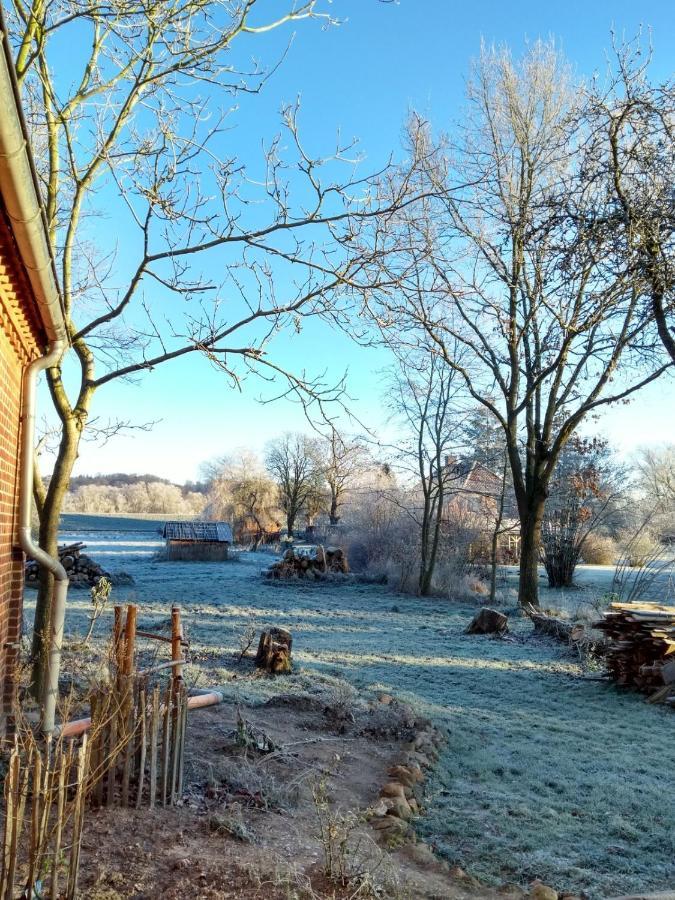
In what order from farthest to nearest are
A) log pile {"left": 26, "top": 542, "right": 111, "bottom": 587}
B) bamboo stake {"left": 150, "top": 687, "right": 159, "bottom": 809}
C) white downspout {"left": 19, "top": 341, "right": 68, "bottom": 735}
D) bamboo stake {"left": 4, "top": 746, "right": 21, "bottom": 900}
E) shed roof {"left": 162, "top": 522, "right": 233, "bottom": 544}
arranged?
shed roof {"left": 162, "top": 522, "right": 233, "bottom": 544} < log pile {"left": 26, "top": 542, "right": 111, "bottom": 587} < white downspout {"left": 19, "top": 341, "right": 68, "bottom": 735} < bamboo stake {"left": 150, "top": 687, "right": 159, "bottom": 809} < bamboo stake {"left": 4, "top": 746, "right": 21, "bottom": 900}

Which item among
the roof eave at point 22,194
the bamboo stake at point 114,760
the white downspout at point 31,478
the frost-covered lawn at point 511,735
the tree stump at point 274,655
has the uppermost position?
the roof eave at point 22,194

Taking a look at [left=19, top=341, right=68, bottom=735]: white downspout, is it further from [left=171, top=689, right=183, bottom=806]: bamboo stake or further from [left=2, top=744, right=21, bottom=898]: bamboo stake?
[left=2, top=744, right=21, bottom=898]: bamboo stake

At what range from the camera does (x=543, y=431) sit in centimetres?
1772

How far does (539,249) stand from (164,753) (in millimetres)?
4731

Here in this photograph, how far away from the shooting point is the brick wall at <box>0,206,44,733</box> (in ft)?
16.2

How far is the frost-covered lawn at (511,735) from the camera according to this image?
443 centimetres

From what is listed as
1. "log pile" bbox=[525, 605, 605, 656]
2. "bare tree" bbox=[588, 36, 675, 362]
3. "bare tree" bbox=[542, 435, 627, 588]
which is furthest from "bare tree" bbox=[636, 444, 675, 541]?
"bare tree" bbox=[588, 36, 675, 362]

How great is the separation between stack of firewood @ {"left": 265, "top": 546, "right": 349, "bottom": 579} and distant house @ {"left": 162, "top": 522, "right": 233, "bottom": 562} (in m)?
5.62

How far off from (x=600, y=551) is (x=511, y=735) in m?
27.7

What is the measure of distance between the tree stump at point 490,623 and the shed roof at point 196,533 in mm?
16805

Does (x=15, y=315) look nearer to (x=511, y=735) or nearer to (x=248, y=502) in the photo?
(x=511, y=735)

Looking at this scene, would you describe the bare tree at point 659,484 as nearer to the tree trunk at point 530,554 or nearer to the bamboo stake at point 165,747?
the tree trunk at point 530,554

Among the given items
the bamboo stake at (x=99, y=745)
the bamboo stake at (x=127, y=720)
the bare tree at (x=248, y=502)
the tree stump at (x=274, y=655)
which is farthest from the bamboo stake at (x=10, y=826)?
the bare tree at (x=248, y=502)

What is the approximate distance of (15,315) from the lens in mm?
5164
